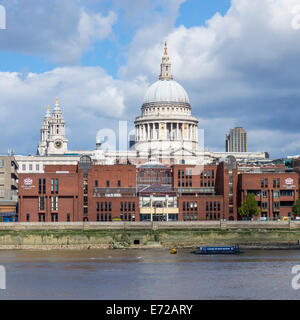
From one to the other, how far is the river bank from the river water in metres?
10.0

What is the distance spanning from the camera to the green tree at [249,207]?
467 ft

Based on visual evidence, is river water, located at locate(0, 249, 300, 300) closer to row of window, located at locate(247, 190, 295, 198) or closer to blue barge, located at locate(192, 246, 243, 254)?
blue barge, located at locate(192, 246, 243, 254)

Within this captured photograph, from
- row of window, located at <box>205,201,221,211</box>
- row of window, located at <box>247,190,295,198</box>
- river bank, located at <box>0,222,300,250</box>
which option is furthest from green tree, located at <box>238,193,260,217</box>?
river bank, located at <box>0,222,300,250</box>

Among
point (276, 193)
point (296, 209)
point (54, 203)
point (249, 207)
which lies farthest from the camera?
point (276, 193)

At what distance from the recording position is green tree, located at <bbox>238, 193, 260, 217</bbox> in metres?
142

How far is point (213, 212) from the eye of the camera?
14825 centimetres

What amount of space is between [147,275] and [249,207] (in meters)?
58.7

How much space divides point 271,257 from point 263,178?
43163mm

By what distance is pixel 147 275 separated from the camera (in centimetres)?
8619

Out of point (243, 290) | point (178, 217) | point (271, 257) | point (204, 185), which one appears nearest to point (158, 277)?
point (243, 290)

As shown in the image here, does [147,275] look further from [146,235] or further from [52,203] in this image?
[52,203]
